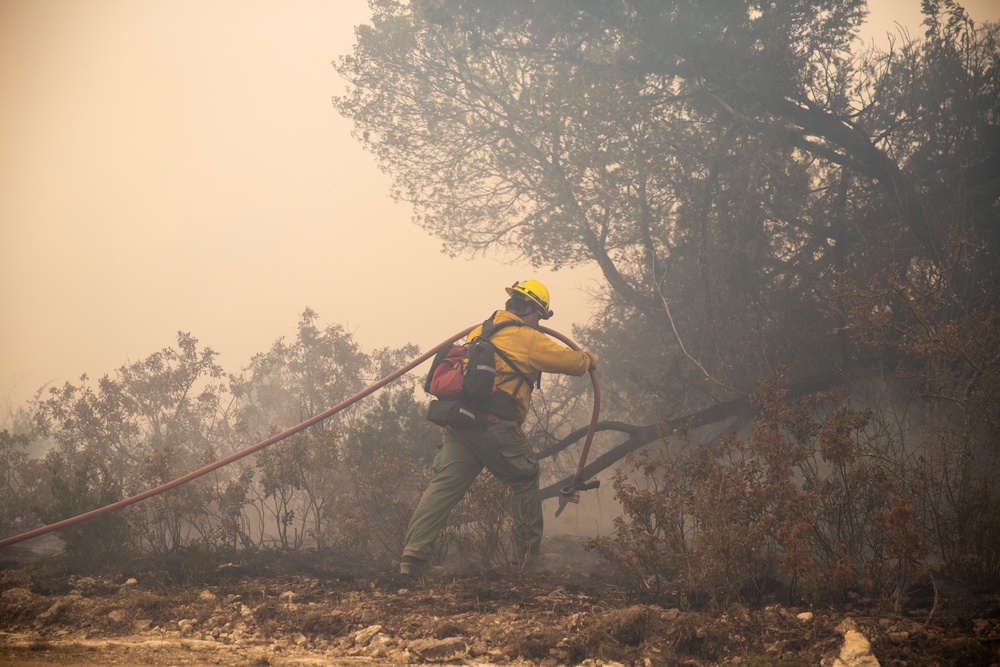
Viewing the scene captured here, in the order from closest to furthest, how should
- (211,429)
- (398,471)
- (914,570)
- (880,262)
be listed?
1. (914,570)
2. (398,471)
3. (880,262)
4. (211,429)

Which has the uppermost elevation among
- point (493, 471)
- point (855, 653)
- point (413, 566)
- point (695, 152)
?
point (695, 152)

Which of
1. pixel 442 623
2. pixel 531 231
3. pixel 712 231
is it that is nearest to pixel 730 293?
pixel 712 231

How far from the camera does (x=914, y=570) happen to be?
360 cm

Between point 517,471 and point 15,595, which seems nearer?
point 15,595

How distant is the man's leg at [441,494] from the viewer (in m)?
4.72

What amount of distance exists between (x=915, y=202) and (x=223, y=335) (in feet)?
52.3

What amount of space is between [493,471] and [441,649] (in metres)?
1.76

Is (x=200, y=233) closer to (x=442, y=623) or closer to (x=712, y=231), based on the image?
(x=712, y=231)

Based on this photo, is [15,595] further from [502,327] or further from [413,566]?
[502,327]

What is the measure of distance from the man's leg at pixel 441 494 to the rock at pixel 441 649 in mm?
1311

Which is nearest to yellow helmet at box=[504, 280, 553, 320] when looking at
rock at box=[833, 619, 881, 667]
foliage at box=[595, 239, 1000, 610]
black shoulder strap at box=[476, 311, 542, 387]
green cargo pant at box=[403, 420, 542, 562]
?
black shoulder strap at box=[476, 311, 542, 387]

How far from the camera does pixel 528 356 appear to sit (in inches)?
195

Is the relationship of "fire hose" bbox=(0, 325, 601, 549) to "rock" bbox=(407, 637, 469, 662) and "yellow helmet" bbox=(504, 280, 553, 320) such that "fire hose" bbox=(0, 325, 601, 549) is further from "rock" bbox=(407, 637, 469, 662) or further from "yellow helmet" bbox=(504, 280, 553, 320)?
"rock" bbox=(407, 637, 469, 662)

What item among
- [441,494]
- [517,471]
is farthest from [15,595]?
[517,471]
